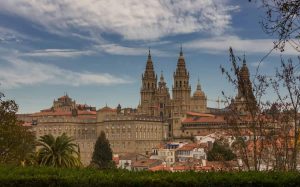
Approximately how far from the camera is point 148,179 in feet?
29.8

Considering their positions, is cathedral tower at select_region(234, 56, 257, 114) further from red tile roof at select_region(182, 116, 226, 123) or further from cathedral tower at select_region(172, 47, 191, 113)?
cathedral tower at select_region(172, 47, 191, 113)

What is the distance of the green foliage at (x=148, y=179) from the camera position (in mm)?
8969

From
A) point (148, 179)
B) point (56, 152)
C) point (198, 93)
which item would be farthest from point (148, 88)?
point (148, 179)

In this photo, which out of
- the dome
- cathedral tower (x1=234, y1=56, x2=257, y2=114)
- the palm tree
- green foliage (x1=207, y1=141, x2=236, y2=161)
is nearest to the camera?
cathedral tower (x1=234, y1=56, x2=257, y2=114)

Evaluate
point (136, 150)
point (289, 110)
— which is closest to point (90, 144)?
point (136, 150)

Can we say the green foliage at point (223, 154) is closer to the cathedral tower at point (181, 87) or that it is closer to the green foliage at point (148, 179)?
the green foliage at point (148, 179)

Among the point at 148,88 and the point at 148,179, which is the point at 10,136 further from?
the point at 148,88

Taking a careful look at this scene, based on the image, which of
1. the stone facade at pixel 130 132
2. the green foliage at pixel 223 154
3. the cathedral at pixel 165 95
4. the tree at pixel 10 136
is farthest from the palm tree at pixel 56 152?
the cathedral at pixel 165 95

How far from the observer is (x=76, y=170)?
10102 mm

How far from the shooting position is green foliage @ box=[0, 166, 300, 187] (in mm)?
8969

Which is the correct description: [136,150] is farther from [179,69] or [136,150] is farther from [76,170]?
[76,170]

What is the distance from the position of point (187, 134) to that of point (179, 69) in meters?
15.3

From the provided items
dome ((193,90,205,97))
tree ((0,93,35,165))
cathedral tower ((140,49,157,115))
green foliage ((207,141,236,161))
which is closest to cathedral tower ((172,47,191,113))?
cathedral tower ((140,49,157,115))

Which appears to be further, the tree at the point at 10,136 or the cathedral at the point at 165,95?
the cathedral at the point at 165,95
